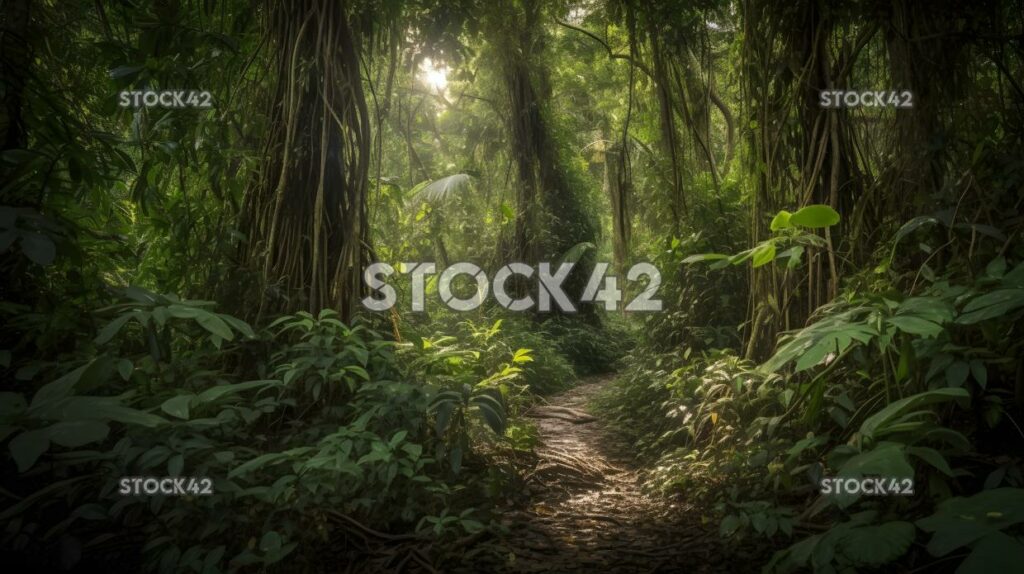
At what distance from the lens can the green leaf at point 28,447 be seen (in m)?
1.11

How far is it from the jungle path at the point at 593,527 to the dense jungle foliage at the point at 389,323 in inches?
1.4

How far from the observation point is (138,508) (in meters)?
1.98

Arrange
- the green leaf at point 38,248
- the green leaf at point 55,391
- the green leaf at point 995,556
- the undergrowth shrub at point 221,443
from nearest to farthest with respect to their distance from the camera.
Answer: the green leaf at point 995,556
the green leaf at point 55,391
the green leaf at point 38,248
the undergrowth shrub at point 221,443

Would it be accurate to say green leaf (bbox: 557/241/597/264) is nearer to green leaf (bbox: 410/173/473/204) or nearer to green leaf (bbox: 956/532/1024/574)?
green leaf (bbox: 410/173/473/204)

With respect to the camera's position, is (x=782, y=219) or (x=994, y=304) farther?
(x=782, y=219)

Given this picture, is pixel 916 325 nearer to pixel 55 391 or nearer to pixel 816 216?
pixel 816 216

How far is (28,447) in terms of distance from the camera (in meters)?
1.13

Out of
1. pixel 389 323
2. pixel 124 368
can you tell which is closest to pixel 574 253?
pixel 389 323

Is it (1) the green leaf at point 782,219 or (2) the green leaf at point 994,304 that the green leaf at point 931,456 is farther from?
(1) the green leaf at point 782,219

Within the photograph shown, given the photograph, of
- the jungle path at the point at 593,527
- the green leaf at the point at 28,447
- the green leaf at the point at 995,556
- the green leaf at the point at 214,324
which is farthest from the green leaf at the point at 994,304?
the green leaf at the point at 28,447

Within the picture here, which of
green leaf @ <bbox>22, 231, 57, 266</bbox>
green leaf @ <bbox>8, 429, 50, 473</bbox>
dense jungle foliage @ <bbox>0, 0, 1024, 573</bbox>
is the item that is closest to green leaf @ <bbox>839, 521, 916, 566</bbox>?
dense jungle foliage @ <bbox>0, 0, 1024, 573</bbox>

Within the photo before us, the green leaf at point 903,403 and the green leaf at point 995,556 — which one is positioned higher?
the green leaf at point 903,403

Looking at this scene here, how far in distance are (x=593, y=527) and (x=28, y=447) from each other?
2057 mm

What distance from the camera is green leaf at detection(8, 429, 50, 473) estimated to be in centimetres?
111
